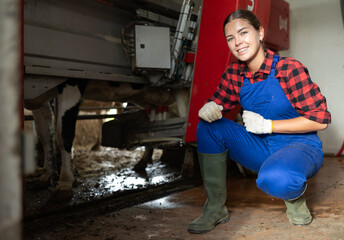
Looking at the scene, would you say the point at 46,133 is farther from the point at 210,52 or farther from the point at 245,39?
the point at 245,39

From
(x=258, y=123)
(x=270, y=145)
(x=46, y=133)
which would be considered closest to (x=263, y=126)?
(x=258, y=123)

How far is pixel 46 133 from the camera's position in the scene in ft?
8.40

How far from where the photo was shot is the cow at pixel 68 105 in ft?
7.01

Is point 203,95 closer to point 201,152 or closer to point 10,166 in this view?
point 201,152

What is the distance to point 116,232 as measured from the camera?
1383mm

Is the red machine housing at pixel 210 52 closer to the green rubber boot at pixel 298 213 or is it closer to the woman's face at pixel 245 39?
the woman's face at pixel 245 39

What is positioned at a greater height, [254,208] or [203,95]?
[203,95]

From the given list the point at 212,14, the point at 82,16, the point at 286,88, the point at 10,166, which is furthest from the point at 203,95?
the point at 10,166

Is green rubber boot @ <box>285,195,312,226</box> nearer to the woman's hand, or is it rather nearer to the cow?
the woman's hand

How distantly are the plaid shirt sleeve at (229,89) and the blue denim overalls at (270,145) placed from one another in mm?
60

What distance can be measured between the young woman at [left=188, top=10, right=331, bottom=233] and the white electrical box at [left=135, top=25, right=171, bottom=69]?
2.63 ft

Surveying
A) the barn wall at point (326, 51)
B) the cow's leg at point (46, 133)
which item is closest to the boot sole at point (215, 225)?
the cow's leg at point (46, 133)

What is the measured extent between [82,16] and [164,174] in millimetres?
1486

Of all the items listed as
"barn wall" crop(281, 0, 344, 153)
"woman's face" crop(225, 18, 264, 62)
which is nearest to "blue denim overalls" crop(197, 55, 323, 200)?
"woman's face" crop(225, 18, 264, 62)
